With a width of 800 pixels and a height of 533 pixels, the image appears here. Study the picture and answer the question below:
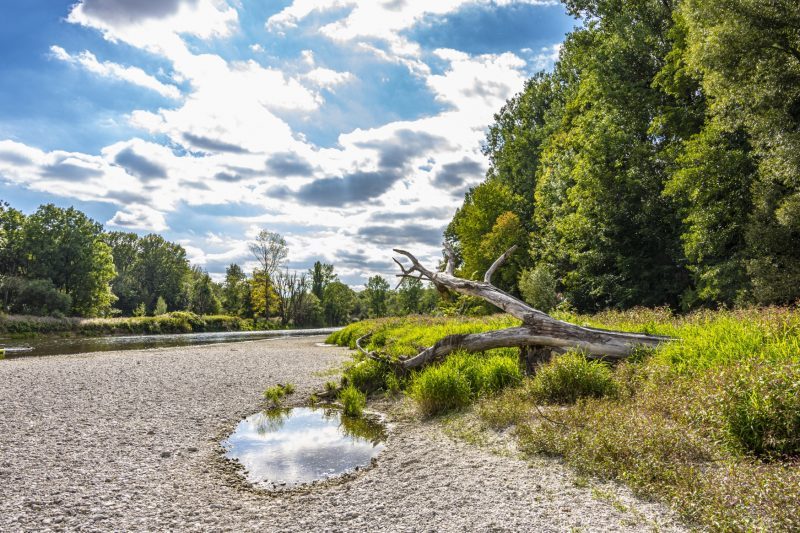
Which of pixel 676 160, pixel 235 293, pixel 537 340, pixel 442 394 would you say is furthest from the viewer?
pixel 235 293

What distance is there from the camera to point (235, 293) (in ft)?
269

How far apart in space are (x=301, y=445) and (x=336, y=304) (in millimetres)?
83828

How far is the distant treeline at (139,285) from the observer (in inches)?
2042

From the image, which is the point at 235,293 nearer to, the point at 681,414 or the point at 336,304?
the point at 336,304

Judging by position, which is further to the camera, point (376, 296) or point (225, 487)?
point (376, 296)

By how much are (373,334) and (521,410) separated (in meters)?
16.0

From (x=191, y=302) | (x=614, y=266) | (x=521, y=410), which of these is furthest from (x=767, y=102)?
(x=191, y=302)

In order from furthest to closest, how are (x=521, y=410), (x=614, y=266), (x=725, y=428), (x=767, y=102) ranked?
(x=614, y=266)
(x=767, y=102)
(x=521, y=410)
(x=725, y=428)

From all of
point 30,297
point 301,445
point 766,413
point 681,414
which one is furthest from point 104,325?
point 766,413

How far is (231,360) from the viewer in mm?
18812

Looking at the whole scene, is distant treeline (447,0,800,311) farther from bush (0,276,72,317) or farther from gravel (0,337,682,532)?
bush (0,276,72,317)

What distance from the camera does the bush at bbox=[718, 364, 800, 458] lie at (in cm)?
479

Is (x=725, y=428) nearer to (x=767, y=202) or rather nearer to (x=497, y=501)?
(x=497, y=501)

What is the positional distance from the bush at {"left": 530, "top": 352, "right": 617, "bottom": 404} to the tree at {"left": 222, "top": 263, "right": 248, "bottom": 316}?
73.1m
